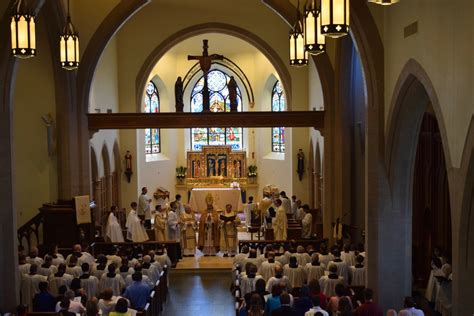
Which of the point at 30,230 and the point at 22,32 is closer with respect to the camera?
the point at 22,32

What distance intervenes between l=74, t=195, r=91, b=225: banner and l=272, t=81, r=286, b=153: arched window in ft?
43.4

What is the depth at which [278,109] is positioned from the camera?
30797mm

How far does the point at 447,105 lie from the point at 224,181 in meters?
21.5

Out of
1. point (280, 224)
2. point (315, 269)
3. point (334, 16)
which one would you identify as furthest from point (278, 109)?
point (334, 16)

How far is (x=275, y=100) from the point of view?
3103 centimetres

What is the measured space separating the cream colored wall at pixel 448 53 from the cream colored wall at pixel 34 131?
11349 millimetres

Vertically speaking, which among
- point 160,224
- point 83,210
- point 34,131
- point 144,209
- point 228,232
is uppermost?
point 34,131

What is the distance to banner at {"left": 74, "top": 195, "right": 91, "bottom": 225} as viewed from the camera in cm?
1822

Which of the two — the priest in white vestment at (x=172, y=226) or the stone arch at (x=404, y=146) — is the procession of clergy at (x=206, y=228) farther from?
the stone arch at (x=404, y=146)

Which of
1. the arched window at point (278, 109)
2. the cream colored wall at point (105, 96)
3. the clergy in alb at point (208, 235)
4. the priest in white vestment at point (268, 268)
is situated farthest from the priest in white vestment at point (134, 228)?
the arched window at point (278, 109)

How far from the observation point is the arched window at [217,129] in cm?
3288

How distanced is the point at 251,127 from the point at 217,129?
39.9ft

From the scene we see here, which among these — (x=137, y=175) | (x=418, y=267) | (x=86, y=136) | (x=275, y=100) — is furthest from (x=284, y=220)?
(x=275, y=100)

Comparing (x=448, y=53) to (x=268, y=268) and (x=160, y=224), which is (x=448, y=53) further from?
(x=160, y=224)
